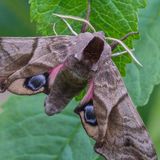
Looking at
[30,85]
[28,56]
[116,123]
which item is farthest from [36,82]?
[116,123]

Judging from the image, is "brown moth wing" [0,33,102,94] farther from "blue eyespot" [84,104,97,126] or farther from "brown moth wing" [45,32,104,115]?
"blue eyespot" [84,104,97,126]

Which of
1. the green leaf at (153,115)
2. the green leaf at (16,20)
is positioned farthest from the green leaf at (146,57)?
the green leaf at (16,20)

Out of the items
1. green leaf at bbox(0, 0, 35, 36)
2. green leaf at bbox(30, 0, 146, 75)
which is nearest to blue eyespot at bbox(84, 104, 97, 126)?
green leaf at bbox(30, 0, 146, 75)

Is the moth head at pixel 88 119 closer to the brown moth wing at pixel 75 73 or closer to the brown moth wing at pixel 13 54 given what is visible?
the brown moth wing at pixel 75 73

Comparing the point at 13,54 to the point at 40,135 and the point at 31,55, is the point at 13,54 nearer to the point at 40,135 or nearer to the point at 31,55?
the point at 31,55

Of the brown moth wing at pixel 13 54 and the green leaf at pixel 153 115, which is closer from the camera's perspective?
the brown moth wing at pixel 13 54

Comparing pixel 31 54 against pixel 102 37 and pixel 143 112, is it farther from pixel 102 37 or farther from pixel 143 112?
pixel 143 112

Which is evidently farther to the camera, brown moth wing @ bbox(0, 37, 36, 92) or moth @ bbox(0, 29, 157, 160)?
brown moth wing @ bbox(0, 37, 36, 92)
